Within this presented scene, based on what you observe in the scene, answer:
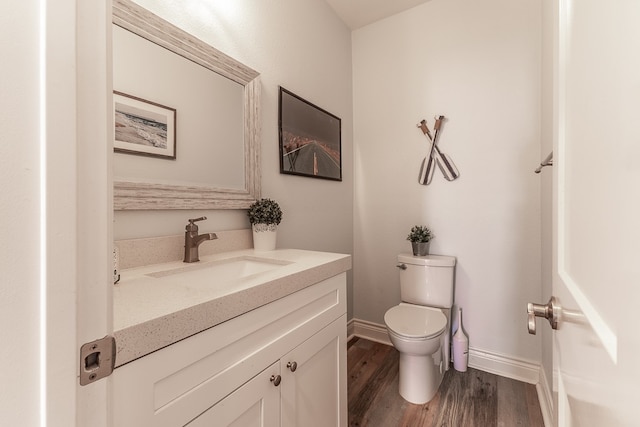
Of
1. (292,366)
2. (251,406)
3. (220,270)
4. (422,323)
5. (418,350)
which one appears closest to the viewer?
(251,406)

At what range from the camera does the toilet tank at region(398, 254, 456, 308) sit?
185 cm

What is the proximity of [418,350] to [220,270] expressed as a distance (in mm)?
1106

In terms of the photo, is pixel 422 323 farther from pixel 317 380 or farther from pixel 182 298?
pixel 182 298

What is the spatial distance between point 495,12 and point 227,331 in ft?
7.86

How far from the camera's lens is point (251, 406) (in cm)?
75

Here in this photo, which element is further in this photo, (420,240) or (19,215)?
(420,240)

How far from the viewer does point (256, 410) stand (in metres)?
0.77

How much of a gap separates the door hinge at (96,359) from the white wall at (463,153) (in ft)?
6.63

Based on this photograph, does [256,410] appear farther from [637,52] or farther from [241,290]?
[637,52]

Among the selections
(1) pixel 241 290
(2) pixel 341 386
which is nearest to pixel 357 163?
(2) pixel 341 386

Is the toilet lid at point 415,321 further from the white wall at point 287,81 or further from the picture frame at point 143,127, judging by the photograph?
the picture frame at point 143,127

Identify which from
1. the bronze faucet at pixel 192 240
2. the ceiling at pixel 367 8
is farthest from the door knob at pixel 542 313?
the ceiling at pixel 367 8

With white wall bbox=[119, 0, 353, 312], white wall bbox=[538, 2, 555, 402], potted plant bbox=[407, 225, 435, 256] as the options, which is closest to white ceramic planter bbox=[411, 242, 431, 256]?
potted plant bbox=[407, 225, 435, 256]

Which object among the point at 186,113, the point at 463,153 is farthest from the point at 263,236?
the point at 463,153
